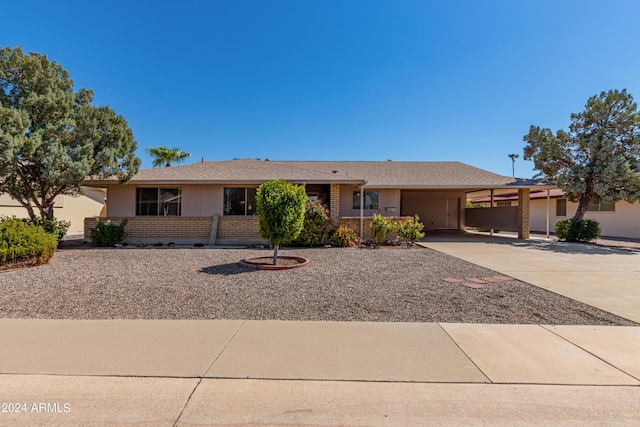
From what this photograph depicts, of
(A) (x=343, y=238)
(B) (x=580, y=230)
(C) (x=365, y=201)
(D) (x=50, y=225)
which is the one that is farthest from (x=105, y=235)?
(B) (x=580, y=230)

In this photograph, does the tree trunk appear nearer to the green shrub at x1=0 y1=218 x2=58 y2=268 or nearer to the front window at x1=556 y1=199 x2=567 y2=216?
the front window at x1=556 y1=199 x2=567 y2=216

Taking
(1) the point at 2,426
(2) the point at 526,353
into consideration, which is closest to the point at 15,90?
(1) the point at 2,426

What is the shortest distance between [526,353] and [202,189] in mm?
12801

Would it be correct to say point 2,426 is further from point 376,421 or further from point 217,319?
point 376,421

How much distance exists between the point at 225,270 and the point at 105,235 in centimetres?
739

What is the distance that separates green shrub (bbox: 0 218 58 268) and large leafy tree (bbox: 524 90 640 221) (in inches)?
808

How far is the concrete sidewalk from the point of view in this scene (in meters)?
2.54

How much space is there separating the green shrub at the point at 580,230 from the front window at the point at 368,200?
31.3 feet

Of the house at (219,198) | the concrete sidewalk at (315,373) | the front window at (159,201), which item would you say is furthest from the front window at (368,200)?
the concrete sidewalk at (315,373)

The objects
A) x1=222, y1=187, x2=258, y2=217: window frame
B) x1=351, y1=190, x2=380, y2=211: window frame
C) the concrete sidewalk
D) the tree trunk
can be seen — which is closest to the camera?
the concrete sidewalk

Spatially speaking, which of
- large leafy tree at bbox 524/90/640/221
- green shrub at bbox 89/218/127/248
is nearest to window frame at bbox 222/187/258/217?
green shrub at bbox 89/218/127/248

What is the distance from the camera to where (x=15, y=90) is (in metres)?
10.6

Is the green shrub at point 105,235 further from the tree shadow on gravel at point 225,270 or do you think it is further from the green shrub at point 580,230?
the green shrub at point 580,230

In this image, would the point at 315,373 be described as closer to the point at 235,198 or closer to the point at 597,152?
the point at 235,198
